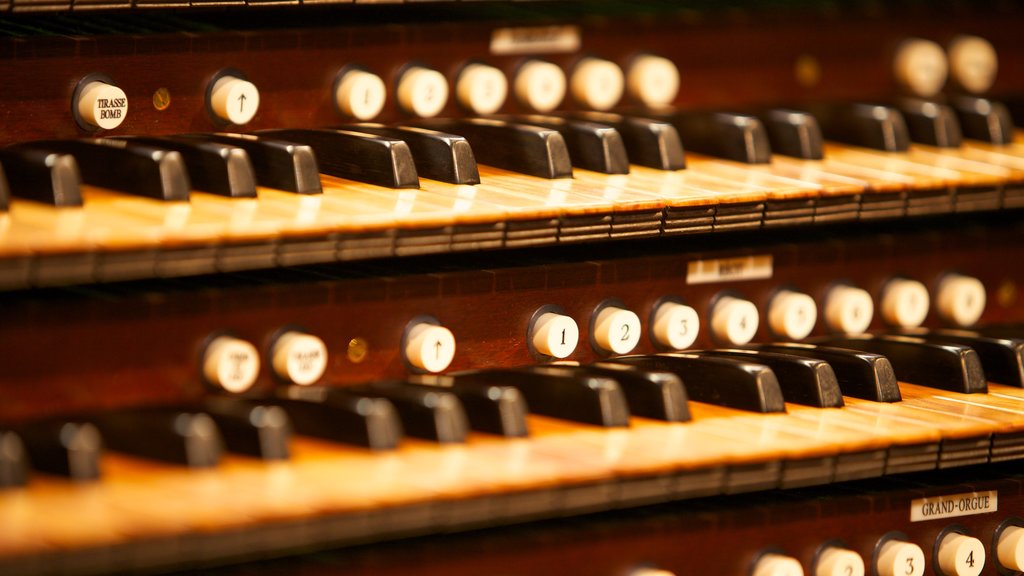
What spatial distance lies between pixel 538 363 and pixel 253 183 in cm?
48

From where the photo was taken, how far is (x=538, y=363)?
1.97 meters

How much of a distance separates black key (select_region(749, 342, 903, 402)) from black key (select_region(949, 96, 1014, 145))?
0.58 m

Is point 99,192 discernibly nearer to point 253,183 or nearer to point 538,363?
point 253,183

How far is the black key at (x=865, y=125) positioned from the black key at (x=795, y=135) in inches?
4.1

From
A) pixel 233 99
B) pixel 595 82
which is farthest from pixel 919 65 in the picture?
pixel 233 99

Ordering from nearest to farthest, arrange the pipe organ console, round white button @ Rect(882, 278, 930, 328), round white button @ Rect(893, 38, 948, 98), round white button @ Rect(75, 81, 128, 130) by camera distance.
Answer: the pipe organ console → round white button @ Rect(75, 81, 128, 130) → round white button @ Rect(882, 278, 930, 328) → round white button @ Rect(893, 38, 948, 98)

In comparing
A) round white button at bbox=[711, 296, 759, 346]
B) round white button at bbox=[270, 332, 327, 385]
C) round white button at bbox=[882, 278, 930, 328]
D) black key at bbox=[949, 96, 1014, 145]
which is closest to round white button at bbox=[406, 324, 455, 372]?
round white button at bbox=[270, 332, 327, 385]

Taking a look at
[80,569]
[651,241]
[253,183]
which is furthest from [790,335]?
[80,569]

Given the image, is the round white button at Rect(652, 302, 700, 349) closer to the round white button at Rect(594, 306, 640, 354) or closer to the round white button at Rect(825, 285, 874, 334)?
the round white button at Rect(594, 306, 640, 354)

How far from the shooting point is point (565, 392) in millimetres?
1832

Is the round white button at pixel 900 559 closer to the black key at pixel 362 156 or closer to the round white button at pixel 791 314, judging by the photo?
A: the round white button at pixel 791 314

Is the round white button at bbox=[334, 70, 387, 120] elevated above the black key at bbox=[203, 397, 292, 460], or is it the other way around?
the round white button at bbox=[334, 70, 387, 120]

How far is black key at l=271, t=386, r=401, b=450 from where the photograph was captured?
64.4 inches

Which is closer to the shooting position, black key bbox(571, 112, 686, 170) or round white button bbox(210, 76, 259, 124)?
round white button bbox(210, 76, 259, 124)
